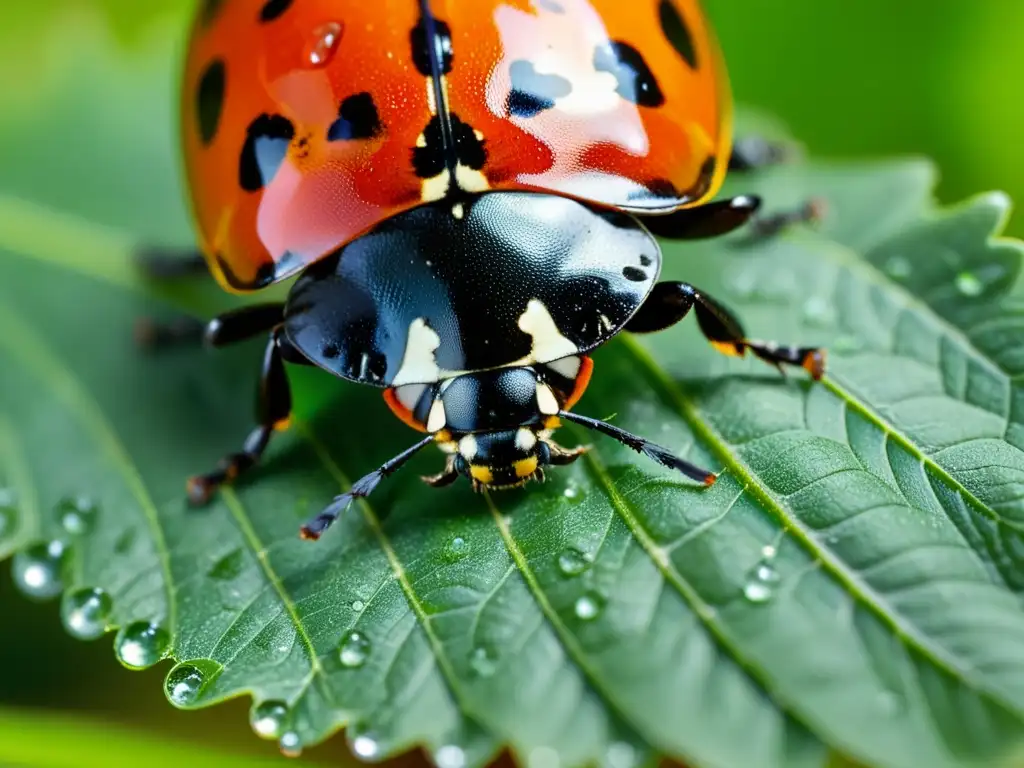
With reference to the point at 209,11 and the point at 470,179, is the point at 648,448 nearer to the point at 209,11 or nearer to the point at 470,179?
the point at 470,179

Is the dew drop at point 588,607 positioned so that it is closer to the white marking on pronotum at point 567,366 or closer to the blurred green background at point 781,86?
the white marking on pronotum at point 567,366

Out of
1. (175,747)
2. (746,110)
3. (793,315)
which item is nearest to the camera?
(175,747)

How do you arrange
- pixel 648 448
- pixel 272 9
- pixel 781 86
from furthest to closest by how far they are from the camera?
pixel 781 86 < pixel 272 9 < pixel 648 448

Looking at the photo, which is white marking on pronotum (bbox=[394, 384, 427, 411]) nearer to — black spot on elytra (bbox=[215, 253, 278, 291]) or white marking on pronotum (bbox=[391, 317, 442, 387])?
white marking on pronotum (bbox=[391, 317, 442, 387])

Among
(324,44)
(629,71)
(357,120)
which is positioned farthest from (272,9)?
(629,71)

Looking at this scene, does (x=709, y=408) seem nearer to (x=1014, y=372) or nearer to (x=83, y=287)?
(x=1014, y=372)

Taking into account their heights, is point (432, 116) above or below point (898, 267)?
above

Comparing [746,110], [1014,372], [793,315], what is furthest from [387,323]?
[746,110]
